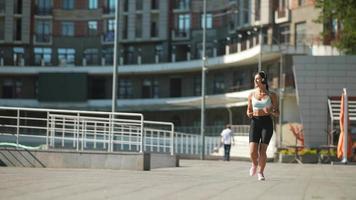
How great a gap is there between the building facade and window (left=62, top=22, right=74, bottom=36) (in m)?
0.12

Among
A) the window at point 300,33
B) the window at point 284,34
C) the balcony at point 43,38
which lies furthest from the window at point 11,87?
the window at point 300,33

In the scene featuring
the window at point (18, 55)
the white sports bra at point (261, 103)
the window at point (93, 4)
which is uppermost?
the window at point (93, 4)

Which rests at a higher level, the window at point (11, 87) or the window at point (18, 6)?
the window at point (18, 6)

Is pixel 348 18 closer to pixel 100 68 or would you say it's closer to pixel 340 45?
pixel 340 45

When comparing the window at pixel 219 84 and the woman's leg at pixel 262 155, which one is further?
the window at pixel 219 84

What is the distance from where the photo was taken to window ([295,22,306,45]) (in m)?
64.3

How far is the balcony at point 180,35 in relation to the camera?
264ft

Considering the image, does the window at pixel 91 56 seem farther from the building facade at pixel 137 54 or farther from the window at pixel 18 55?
the window at pixel 18 55

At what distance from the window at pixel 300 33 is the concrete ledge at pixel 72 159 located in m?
47.3

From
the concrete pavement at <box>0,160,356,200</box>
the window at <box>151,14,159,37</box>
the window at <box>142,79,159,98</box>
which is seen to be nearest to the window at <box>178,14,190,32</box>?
the window at <box>151,14,159,37</box>

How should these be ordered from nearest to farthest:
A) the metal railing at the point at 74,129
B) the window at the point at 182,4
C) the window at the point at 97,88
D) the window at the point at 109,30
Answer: the metal railing at the point at 74,129 < the window at the point at 182,4 < the window at the point at 97,88 < the window at the point at 109,30

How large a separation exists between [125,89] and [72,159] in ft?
213

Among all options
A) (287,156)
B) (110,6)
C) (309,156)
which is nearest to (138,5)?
(110,6)

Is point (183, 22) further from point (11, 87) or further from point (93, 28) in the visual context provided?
point (11, 87)
